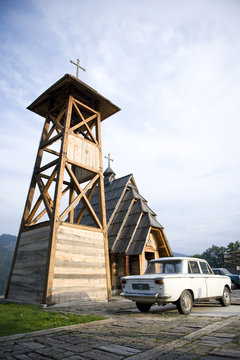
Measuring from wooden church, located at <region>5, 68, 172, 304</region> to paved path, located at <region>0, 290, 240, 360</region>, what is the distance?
4.49m

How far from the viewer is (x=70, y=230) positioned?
10.5m

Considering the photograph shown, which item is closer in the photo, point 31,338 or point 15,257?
point 31,338

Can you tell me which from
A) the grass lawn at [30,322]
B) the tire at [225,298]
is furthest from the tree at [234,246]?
the grass lawn at [30,322]

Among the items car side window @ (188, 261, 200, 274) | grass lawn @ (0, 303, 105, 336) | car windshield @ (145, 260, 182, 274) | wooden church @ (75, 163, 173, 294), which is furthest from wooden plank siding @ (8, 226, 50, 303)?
wooden church @ (75, 163, 173, 294)

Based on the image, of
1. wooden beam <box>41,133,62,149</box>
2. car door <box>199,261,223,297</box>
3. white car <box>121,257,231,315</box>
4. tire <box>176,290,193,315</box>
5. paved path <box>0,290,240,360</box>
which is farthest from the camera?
wooden beam <box>41,133,62,149</box>

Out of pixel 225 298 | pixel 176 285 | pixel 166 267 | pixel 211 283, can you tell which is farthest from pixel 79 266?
pixel 225 298

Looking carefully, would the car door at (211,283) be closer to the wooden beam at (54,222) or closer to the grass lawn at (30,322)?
the grass lawn at (30,322)

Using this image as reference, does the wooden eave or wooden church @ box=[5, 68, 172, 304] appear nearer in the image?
wooden church @ box=[5, 68, 172, 304]

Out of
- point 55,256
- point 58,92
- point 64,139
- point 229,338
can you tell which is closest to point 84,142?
point 64,139

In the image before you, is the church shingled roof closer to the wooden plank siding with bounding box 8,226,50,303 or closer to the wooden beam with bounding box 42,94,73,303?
the wooden plank siding with bounding box 8,226,50,303

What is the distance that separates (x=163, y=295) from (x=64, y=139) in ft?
26.5

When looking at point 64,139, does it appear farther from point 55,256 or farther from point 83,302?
point 83,302

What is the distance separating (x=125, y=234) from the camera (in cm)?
1741

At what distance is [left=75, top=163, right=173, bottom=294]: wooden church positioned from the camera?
16.5 metres
